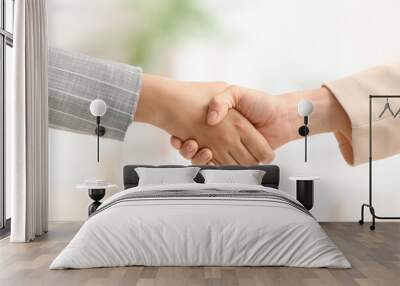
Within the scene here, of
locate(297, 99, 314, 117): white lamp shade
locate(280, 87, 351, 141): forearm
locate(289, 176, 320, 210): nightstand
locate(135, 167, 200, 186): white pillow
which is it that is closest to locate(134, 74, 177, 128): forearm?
locate(135, 167, 200, 186): white pillow

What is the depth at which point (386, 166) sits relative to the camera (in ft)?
24.7

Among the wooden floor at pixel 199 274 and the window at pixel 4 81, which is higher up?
the window at pixel 4 81

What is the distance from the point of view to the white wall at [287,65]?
7.50 meters

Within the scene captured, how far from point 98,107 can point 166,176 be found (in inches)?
45.6

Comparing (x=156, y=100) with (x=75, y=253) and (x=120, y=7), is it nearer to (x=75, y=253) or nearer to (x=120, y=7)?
(x=120, y=7)

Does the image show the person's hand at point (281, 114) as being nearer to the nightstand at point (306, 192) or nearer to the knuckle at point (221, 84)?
the knuckle at point (221, 84)

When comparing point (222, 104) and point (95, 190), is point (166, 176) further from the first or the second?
point (222, 104)

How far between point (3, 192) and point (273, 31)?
3.78m

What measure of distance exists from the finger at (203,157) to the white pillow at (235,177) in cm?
41

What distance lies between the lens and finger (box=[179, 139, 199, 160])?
7.40 metres

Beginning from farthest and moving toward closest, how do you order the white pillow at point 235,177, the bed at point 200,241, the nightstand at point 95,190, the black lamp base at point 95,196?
the black lamp base at point 95,196 → the nightstand at point 95,190 → the white pillow at point 235,177 → the bed at point 200,241

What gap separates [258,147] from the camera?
24.4 feet

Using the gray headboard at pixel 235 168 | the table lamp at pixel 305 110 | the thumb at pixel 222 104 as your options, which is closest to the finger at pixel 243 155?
the gray headboard at pixel 235 168

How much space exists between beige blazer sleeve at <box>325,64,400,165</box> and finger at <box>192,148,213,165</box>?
1638mm
